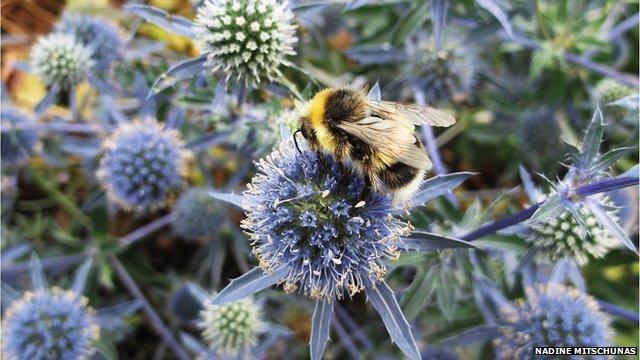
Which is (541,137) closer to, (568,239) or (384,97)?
(384,97)

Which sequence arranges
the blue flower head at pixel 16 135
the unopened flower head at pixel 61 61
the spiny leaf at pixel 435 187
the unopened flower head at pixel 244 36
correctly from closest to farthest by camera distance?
the spiny leaf at pixel 435 187 → the unopened flower head at pixel 244 36 → the unopened flower head at pixel 61 61 → the blue flower head at pixel 16 135

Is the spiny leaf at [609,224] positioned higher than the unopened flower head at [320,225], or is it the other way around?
the unopened flower head at [320,225]

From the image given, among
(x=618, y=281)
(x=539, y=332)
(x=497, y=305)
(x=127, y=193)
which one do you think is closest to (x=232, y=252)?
(x=127, y=193)

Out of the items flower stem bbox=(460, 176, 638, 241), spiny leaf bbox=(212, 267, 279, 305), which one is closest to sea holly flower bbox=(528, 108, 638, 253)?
flower stem bbox=(460, 176, 638, 241)

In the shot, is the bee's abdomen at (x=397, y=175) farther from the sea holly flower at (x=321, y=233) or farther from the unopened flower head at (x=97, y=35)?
the unopened flower head at (x=97, y=35)

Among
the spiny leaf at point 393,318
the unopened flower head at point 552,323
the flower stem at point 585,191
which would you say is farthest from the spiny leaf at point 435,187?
the unopened flower head at point 552,323

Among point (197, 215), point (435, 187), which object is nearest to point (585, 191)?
point (435, 187)

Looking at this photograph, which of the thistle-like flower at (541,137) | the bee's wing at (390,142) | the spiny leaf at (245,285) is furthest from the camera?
the thistle-like flower at (541,137)
